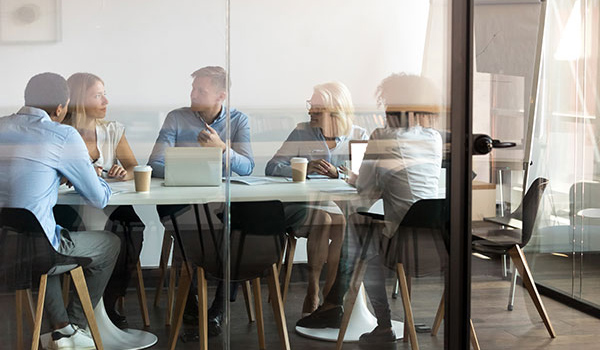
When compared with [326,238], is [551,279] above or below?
below

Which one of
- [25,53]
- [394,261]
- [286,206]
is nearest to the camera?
[25,53]

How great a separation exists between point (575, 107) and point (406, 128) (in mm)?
798

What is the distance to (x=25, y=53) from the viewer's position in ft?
8.95

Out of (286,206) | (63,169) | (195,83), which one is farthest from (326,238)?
(63,169)

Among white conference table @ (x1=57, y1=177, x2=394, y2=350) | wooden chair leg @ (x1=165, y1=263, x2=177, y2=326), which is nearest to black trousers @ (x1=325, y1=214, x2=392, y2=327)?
white conference table @ (x1=57, y1=177, x2=394, y2=350)

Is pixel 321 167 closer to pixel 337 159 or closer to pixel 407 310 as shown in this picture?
pixel 337 159

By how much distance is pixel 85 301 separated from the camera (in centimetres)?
284

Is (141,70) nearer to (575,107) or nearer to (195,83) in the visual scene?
(195,83)

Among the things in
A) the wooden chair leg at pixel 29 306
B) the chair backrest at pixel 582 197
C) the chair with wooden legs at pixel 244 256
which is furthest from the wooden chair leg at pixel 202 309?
the chair backrest at pixel 582 197

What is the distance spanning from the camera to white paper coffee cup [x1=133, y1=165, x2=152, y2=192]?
2.81m

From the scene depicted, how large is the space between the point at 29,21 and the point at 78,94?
0.29 metres

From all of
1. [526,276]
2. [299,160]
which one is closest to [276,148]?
[299,160]

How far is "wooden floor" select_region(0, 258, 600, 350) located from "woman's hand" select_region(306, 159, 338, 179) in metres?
0.43

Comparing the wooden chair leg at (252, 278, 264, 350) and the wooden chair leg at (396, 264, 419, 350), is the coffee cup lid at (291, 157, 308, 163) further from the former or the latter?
the wooden chair leg at (396, 264, 419, 350)
